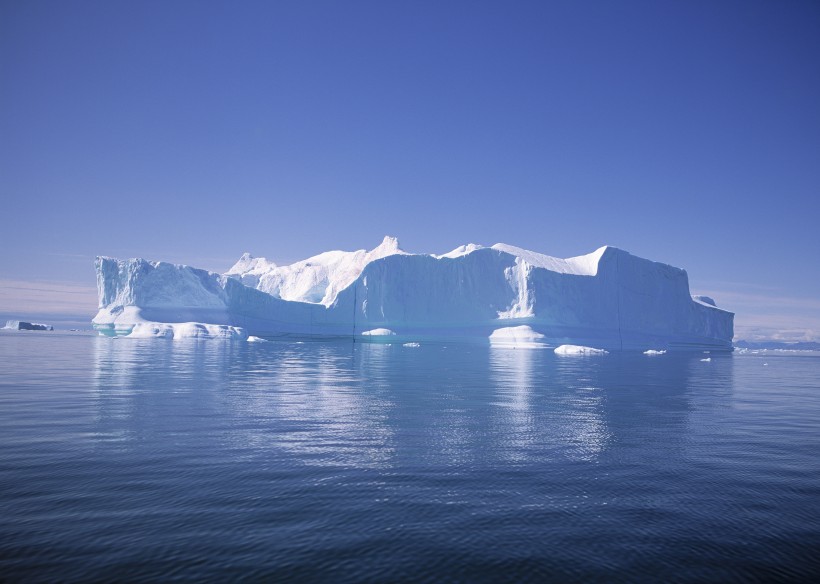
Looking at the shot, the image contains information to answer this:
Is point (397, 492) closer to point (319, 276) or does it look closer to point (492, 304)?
point (492, 304)

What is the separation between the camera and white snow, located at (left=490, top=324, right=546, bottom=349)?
69.1 meters

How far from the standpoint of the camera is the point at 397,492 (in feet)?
25.3

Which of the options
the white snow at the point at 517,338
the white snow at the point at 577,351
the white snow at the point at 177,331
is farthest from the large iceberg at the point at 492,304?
the white snow at the point at 577,351

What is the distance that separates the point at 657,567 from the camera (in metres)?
5.54

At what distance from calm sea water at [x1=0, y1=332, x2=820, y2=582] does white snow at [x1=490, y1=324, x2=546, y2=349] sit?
52.9m

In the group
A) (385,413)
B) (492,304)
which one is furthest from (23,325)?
(385,413)

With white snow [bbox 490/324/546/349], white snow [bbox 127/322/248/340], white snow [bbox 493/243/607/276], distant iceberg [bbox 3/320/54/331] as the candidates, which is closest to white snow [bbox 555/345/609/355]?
white snow [bbox 490/324/546/349]

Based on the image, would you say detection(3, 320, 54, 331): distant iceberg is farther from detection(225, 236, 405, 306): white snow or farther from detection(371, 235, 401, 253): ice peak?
detection(371, 235, 401, 253): ice peak

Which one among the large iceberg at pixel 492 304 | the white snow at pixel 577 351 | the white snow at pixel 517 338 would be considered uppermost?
the large iceberg at pixel 492 304

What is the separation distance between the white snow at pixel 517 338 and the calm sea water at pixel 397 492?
5286 cm

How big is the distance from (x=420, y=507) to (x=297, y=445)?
4.11 metres

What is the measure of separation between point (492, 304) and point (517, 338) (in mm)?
9030

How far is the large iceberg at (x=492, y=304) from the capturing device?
244 feet

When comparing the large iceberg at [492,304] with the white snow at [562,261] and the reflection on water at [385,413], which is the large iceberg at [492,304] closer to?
the white snow at [562,261]
